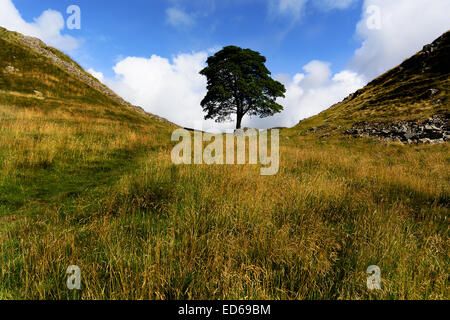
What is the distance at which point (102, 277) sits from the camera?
5.82ft

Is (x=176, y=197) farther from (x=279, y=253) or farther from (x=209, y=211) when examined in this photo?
(x=279, y=253)

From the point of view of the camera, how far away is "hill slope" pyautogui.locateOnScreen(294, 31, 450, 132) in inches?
795

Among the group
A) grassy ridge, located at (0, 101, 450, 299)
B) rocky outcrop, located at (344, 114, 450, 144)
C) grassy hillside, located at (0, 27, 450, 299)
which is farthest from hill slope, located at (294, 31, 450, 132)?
grassy ridge, located at (0, 101, 450, 299)

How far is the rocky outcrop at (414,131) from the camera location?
562 inches

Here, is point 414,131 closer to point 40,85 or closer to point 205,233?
point 205,233

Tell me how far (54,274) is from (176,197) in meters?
2.06

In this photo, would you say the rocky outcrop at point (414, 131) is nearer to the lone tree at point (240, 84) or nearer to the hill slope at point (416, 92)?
the hill slope at point (416, 92)

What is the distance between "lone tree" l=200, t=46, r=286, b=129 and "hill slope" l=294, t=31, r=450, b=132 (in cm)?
991

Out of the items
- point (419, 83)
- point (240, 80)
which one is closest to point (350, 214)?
point (240, 80)

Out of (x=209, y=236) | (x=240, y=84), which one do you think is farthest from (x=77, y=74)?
(x=209, y=236)

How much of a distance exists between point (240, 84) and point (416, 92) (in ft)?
76.2

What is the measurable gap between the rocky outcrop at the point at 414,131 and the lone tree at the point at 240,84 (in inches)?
474

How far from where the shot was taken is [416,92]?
2505cm

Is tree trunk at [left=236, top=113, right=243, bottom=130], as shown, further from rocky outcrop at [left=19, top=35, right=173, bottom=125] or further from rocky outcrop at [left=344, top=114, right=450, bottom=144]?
rocky outcrop at [left=344, top=114, right=450, bottom=144]
